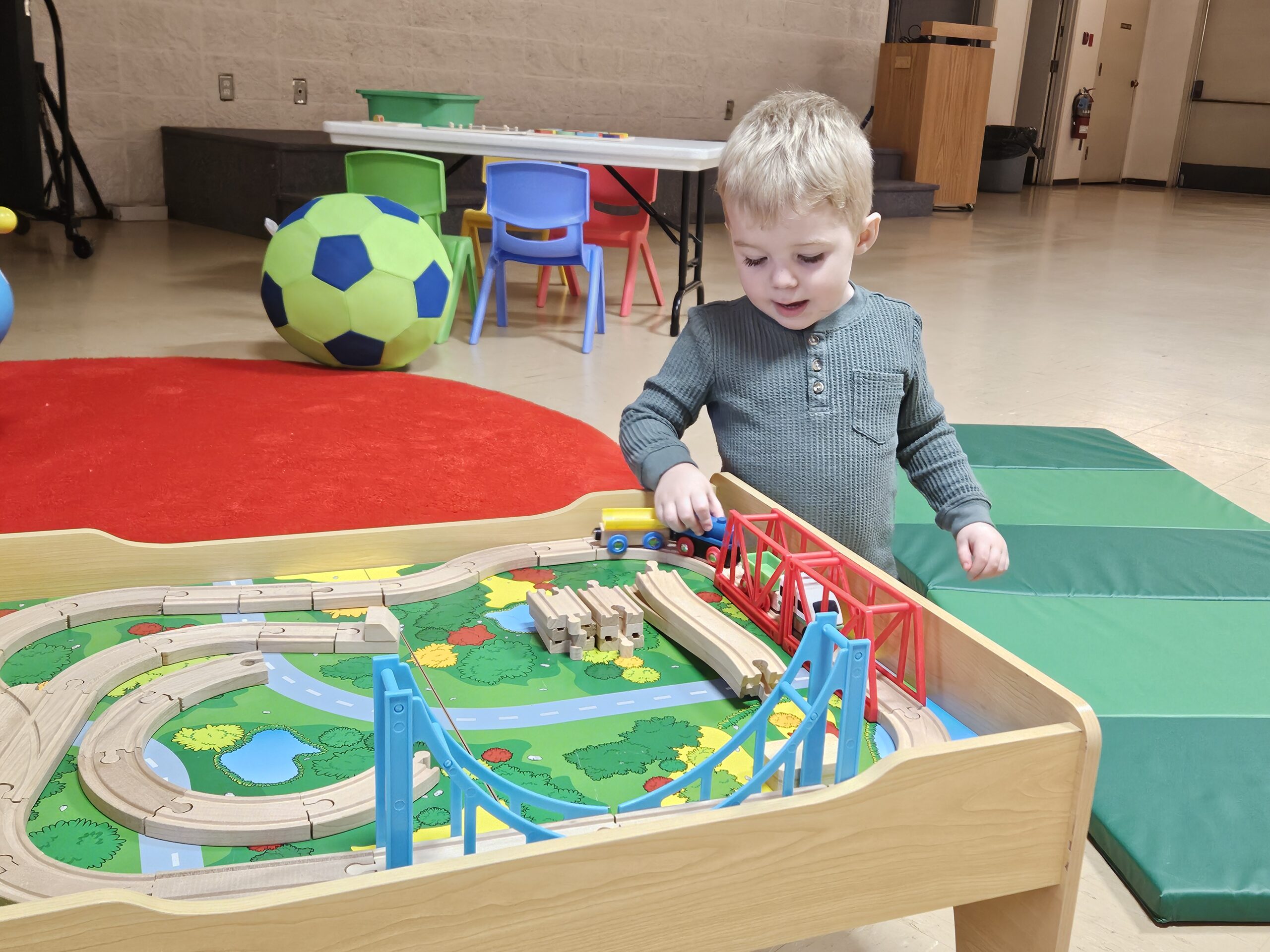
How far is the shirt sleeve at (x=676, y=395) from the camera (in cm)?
127

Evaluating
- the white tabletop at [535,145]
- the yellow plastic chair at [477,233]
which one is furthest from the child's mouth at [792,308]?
the yellow plastic chair at [477,233]

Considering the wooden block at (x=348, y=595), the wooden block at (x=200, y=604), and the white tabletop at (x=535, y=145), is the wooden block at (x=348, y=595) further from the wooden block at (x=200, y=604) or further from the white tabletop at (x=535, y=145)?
the white tabletop at (x=535, y=145)

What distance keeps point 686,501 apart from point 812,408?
0.22 metres

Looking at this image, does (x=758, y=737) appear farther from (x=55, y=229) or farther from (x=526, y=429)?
(x=55, y=229)

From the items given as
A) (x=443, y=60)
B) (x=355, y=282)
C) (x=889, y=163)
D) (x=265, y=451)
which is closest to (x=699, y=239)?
(x=355, y=282)

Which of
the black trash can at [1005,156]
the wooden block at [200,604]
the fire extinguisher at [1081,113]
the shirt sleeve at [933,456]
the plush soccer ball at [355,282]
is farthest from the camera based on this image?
the fire extinguisher at [1081,113]

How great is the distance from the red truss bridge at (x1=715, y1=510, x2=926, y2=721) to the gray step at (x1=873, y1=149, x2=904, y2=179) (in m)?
7.62

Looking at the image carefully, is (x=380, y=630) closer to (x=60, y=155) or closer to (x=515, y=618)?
(x=515, y=618)

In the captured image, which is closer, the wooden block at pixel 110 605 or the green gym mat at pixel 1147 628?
the wooden block at pixel 110 605

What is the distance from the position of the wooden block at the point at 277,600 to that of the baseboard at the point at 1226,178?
13102mm

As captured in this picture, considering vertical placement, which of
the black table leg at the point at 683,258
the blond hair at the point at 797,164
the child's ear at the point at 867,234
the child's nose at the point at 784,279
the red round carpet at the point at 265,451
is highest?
the blond hair at the point at 797,164

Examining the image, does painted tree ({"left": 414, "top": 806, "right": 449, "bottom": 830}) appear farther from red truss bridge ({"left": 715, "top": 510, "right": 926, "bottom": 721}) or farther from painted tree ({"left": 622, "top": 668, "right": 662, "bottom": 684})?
red truss bridge ({"left": 715, "top": 510, "right": 926, "bottom": 721})

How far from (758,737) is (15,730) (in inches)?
21.6

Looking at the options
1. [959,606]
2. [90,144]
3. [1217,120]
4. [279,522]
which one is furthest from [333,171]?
[1217,120]
